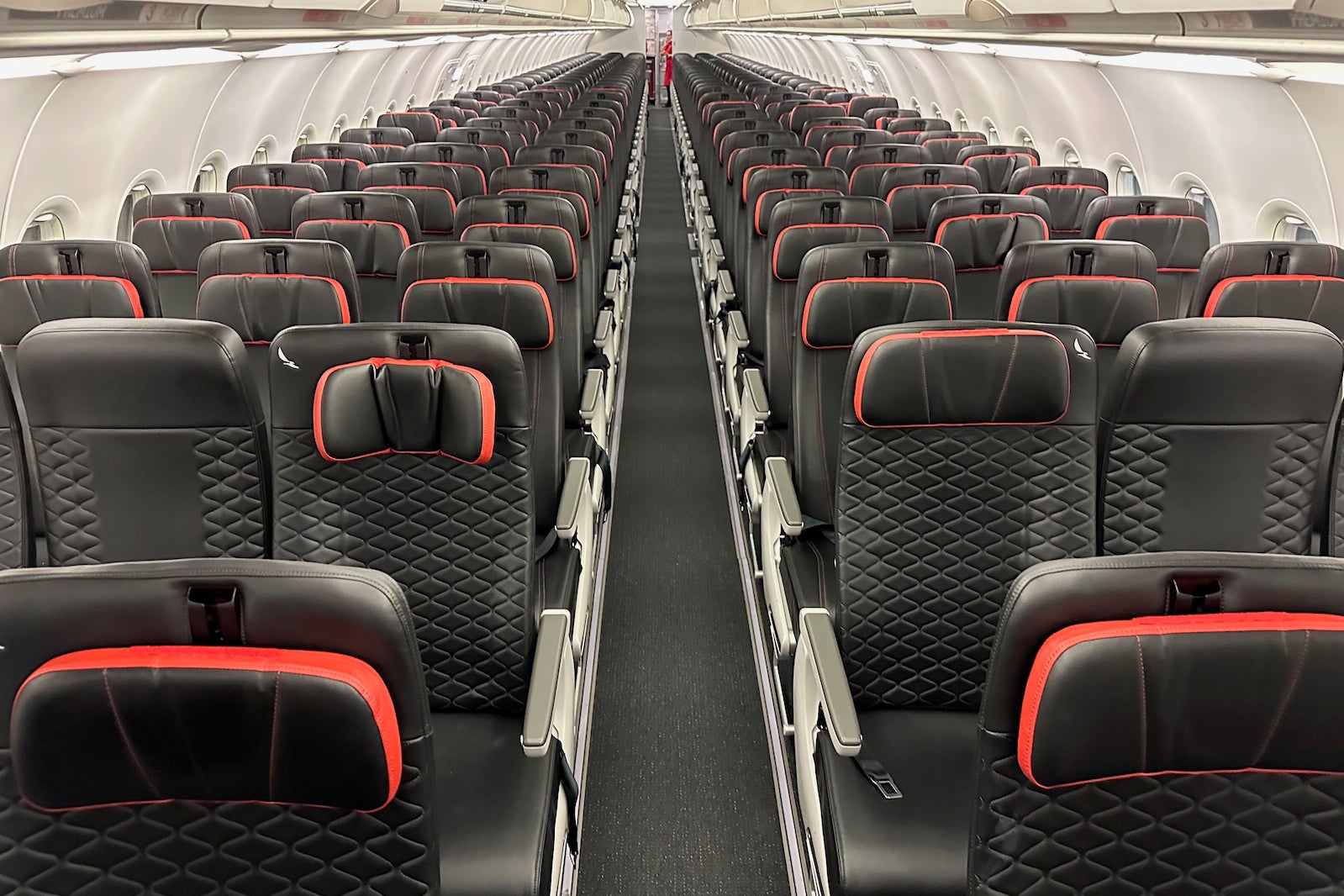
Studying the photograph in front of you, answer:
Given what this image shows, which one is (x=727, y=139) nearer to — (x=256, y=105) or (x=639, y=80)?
(x=256, y=105)

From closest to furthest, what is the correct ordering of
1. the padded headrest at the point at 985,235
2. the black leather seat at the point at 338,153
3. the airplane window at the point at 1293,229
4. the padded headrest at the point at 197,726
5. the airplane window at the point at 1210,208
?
the padded headrest at the point at 197,726 → the padded headrest at the point at 985,235 → the airplane window at the point at 1293,229 → the airplane window at the point at 1210,208 → the black leather seat at the point at 338,153

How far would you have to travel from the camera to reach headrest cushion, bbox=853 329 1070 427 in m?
2.11

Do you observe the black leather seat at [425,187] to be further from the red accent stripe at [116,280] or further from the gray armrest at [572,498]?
the gray armrest at [572,498]

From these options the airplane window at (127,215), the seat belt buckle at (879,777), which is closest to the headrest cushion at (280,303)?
the seat belt buckle at (879,777)

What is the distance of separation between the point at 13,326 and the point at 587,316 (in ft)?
7.96

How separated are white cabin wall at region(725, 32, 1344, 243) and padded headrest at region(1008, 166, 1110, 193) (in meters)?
0.71

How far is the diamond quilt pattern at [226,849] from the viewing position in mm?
1202

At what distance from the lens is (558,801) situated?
206 centimetres

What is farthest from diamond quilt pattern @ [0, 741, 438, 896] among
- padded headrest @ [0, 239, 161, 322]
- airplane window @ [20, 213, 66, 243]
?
airplane window @ [20, 213, 66, 243]

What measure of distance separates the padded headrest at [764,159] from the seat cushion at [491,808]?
4391 mm

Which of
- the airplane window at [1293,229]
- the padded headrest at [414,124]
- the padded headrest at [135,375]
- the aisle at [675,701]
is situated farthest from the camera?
the padded headrest at [414,124]

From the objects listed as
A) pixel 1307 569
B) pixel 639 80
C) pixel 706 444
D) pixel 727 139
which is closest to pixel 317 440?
pixel 1307 569

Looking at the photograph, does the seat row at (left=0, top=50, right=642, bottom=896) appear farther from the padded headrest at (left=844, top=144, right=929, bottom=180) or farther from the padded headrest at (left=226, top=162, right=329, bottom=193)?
the padded headrest at (left=844, top=144, right=929, bottom=180)

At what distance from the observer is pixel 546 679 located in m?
2.02
